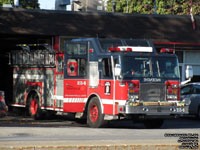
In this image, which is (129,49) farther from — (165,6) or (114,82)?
(165,6)

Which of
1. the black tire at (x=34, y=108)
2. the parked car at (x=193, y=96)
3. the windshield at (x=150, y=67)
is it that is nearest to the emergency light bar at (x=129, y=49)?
the windshield at (x=150, y=67)

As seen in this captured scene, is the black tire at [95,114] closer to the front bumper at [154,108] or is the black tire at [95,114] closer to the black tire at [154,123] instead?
the front bumper at [154,108]

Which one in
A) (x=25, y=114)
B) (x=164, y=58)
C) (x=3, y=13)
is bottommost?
(x=25, y=114)

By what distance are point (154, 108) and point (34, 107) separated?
6049 millimetres

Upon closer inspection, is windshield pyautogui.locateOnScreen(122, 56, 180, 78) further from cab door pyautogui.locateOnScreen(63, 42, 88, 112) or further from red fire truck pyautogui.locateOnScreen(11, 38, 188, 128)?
cab door pyautogui.locateOnScreen(63, 42, 88, 112)

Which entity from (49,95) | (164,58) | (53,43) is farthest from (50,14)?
(164,58)

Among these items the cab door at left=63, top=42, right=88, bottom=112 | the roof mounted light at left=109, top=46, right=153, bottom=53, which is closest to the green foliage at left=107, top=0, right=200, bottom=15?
the cab door at left=63, top=42, right=88, bottom=112

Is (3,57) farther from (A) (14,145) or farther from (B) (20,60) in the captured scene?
(A) (14,145)

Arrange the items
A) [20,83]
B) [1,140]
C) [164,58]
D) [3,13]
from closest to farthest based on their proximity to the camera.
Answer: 1. [1,140]
2. [164,58]
3. [20,83]
4. [3,13]

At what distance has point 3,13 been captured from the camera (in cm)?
2808

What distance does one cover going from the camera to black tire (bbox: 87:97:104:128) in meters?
19.2

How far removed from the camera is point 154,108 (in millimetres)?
18812

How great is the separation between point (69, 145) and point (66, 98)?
7.94m

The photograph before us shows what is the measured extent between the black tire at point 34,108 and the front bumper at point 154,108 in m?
4.88
